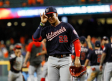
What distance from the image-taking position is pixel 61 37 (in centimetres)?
430

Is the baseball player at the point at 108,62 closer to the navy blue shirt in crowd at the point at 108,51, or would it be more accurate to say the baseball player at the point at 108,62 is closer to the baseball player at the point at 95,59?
the navy blue shirt in crowd at the point at 108,51

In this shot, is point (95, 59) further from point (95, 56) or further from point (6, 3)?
point (6, 3)

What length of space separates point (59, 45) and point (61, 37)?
16 cm

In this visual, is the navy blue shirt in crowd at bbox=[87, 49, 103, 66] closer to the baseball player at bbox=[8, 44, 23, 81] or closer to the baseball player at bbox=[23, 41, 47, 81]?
the baseball player at bbox=[23, 41, 47, 81]

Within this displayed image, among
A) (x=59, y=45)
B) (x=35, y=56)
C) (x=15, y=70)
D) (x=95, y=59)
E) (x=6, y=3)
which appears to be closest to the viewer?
(x=59, y=45)

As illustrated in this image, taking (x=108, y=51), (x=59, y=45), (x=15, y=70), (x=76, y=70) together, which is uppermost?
(x=59, y=45)

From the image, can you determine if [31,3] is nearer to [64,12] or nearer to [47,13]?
[64,12]

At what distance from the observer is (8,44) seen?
65.0 feet

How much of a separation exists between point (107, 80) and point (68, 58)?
2.76 m

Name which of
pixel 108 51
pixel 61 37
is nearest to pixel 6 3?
pixel 108 51

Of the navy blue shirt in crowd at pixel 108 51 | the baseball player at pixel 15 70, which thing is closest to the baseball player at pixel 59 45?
the navy blue shirt in crowd at pixel 108 51

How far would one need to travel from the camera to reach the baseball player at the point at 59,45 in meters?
4.24

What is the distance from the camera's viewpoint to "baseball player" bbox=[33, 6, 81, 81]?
424 centimetres

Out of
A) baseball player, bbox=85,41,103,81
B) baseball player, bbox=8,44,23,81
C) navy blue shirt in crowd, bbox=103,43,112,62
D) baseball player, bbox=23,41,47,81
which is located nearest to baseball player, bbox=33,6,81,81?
navy blue shirt in crowd, bbox=103,43,112,62
